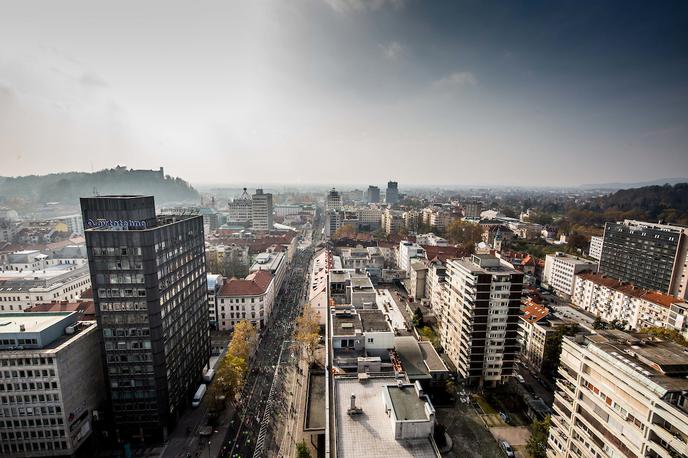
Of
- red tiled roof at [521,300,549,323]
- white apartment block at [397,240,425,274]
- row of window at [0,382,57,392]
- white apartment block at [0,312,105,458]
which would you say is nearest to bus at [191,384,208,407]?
white apartment block at [0,312,105,458]

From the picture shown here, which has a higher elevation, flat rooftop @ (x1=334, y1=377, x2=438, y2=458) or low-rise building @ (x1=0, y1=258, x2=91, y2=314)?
flat rooftop @ (x1=334, y1=377, x2=438, y2=458)

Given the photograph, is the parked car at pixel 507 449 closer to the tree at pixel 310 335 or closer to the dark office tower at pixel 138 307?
the tree at pixel 310 335

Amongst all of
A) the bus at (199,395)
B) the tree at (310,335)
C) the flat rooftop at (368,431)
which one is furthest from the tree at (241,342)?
the flat rooftop at (368,431)

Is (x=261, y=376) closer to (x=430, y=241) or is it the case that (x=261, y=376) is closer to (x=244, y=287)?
(x=244, y=287)

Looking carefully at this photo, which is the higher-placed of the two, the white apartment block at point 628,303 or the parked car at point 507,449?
the white apartment block at point 628,303

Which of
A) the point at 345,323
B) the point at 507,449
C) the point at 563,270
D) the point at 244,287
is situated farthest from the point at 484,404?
the point at 563,270

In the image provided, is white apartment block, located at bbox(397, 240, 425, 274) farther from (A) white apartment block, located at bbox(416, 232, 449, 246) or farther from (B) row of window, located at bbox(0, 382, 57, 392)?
(B) row of window, located at bbox(0, 382, 57, 392)
